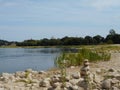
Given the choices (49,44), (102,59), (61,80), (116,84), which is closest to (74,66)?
(102,59)

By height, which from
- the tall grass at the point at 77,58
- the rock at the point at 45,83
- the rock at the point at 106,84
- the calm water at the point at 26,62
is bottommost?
the calm water at the point at 26,62

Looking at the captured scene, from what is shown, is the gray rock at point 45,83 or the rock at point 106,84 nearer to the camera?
the rock at point 106,84

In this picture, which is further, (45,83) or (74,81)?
(45,83)

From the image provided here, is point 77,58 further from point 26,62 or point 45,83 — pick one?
point 26,62

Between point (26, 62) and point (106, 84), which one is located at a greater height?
point (106, 84)

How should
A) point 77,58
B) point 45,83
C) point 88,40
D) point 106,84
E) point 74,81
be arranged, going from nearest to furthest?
point 106,84 → point 74,81 → point 45,83 → point 77,58 → point 88,40

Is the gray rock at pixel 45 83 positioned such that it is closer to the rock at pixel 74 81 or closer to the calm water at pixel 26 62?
the rock at pixel 74 81

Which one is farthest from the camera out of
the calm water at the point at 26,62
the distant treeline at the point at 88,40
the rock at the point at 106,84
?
the distant treeline at the point at 88,40

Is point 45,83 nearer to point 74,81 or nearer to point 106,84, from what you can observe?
→ point 74,81

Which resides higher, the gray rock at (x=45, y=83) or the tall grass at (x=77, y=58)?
the tall grass at (x=77, y=58)

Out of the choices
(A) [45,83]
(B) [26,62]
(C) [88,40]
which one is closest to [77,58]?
(A) [45,83]

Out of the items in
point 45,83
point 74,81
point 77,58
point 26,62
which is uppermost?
point 77,58

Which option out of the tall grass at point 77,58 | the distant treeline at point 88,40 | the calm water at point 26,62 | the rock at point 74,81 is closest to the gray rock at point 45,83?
the rock at point 74,81

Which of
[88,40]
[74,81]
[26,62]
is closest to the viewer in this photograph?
[74,81]
